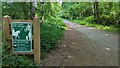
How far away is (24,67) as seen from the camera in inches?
220

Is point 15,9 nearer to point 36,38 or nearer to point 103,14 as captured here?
point 36,38

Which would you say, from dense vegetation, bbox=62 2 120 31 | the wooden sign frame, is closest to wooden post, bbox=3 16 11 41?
the wooden sign frame

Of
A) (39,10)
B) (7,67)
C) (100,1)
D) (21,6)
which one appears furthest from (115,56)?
(100,1)

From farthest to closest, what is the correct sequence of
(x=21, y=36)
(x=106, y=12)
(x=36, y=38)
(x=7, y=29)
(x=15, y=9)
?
(x=106, y=12) → (x=15, y=9) → (x=36, y=38) → (x=7, y=29) → (x=21, y=36)

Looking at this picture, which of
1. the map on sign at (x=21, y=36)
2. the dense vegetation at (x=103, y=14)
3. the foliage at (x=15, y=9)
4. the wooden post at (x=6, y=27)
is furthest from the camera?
the dense vegetation at (x=103, y=14)

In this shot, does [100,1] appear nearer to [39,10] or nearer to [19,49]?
[39,10]

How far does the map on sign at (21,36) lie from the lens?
20.8ft

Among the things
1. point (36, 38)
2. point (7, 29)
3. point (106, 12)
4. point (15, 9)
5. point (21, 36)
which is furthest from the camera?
point (106, 12)

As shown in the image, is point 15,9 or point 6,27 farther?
point 15,9

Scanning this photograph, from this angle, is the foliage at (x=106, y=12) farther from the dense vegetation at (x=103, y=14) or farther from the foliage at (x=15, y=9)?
the foliage at (x=15, y=9)

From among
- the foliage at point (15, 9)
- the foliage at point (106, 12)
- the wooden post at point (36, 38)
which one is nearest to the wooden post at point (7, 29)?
the wooden post at point (36, 38)

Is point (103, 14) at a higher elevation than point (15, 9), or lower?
lower

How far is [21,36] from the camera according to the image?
634cm

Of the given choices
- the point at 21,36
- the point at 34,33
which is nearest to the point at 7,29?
the point at 21,36
